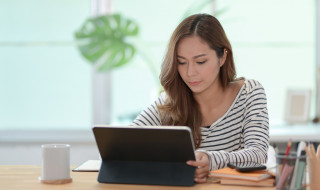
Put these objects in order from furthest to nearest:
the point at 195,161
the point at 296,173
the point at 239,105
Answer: the point at 239,105 < the point at 195,161 < the point at 296,173

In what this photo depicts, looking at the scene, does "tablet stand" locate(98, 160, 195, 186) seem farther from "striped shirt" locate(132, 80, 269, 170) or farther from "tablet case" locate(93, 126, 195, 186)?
"striped shirt" locate(132, 80, 269, 170)

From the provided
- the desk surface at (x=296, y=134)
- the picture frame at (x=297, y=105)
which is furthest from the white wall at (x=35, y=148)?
the picture frame at (x=297, y=105)

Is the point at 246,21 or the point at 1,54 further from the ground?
the point at 246,21

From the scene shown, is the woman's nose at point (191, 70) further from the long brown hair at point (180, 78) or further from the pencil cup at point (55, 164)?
the pencil cup at point (55, 164)

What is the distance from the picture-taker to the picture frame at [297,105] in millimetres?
3639

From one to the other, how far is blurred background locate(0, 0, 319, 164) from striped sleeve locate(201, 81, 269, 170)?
1637 mm

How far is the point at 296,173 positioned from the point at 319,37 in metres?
2.63

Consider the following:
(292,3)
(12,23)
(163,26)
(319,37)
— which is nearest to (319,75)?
(319,37)

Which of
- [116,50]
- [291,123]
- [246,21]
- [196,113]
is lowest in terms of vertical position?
[291,123]

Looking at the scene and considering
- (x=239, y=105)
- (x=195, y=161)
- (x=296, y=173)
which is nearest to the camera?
(x=296, y=173)

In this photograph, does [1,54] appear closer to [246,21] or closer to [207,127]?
[246,21]

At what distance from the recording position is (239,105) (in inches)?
86.0

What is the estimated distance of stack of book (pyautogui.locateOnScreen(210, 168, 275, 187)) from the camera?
59.7 inches

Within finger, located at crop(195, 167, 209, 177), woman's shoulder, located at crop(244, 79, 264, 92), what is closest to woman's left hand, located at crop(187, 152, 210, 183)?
finger, located at crop(195, 167, 209, 177)
